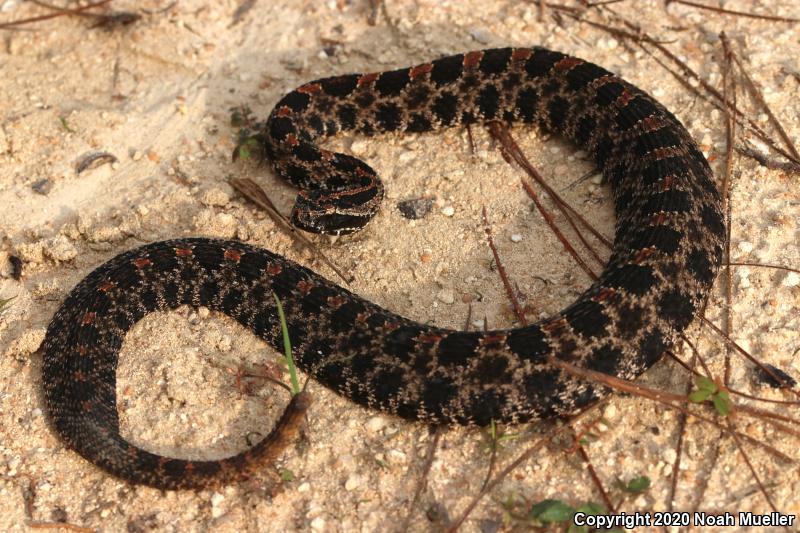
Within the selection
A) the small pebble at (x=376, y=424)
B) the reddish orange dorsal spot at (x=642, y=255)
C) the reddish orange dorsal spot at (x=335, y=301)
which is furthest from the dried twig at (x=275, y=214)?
the reddish orange dorsal spot at (x=642, y=255)

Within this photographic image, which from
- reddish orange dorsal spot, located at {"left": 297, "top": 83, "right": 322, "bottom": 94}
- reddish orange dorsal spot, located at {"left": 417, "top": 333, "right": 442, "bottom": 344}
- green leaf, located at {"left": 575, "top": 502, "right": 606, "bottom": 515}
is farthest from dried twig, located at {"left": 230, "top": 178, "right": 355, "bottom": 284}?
green leaf, located at {"left": 575, "top": 502, "right": 606, "bottom": 515}

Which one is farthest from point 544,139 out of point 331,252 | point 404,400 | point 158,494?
point 158,494

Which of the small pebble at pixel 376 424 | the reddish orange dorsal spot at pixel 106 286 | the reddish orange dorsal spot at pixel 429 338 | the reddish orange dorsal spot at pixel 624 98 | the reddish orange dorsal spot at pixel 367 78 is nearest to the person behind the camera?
the reddish orange dorsal spot at pixel 429 338

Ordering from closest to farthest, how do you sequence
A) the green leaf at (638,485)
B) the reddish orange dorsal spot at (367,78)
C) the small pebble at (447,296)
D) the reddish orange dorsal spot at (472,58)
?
the green leaf at (638,485) < the small pebble at (447,296) < the reddish orange dorsal spot at (472,58) < the reddish orange dorsal spot at (367,78)

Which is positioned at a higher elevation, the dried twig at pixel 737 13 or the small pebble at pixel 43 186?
the dried twig at pixel 737 13

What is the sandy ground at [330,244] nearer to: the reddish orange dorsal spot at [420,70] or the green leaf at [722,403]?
the green leaf at [722,403]

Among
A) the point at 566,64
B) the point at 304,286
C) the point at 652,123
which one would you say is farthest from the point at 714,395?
the point at 566,64

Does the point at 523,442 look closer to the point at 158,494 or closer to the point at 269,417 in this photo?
the point at 269,417
